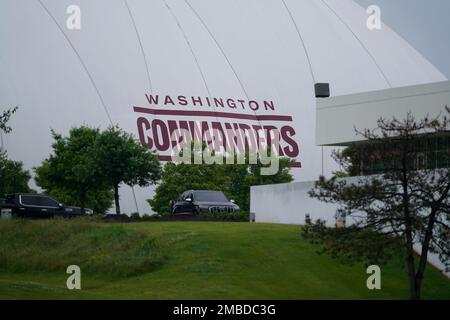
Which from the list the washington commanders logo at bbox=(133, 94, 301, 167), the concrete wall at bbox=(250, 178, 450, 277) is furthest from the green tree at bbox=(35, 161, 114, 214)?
the concrete wall at bbox=(250, 178, 450, 277)

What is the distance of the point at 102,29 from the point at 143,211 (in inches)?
518

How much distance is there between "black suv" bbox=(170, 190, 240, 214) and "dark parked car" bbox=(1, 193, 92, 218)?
5953mm

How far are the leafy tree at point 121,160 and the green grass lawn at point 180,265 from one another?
31.5 ft

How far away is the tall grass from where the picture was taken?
3077cm

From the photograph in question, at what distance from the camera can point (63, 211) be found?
46.7 meters

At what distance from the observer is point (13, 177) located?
57094mm

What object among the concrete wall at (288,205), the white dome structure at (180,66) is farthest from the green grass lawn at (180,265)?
the white dome structure at (180,66)

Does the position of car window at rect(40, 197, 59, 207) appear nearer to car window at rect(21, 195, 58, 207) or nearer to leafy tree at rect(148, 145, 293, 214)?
car window at rect(21, 195, 58, 207)

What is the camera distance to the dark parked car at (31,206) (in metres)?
45.5

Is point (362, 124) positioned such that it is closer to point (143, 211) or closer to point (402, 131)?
point (402, 131)

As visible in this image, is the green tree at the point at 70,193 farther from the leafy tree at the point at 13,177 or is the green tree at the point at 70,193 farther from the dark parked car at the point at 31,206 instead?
the dark parked car at the point at 31,206
